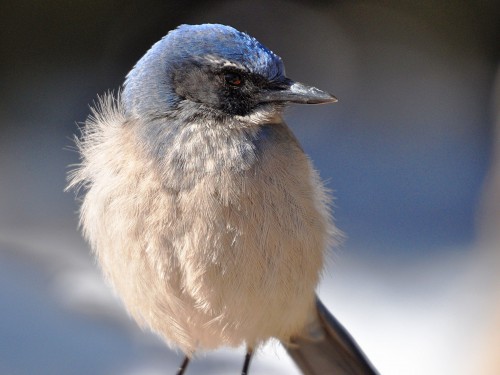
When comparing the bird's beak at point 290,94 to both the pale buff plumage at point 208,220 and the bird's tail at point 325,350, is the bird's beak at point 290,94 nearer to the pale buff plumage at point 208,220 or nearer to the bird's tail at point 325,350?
the pale buff plumage at point 208,220

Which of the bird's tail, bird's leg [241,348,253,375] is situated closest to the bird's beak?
the bird's tail

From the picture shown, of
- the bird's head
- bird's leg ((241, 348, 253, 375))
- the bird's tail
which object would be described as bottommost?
bird's leg ((241, 348, 253, 375))

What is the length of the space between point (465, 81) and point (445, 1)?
0.74 metres

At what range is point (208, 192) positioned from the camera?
327cm

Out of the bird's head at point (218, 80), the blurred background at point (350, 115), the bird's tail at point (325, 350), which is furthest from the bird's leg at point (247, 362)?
the blurred background at point (350, 115)

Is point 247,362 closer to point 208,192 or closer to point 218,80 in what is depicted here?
point 208,192

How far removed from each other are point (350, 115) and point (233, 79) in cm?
488

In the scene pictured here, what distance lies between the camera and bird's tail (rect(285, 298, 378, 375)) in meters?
3.96

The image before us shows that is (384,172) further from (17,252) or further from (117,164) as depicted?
(117,164)

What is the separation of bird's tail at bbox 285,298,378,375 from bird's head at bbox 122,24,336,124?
40.0 inches

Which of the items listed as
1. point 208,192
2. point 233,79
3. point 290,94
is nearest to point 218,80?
point 233,79

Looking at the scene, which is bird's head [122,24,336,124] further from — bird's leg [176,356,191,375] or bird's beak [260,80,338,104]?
bird's leg [176,356,191,375]

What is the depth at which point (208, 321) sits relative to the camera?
366cm

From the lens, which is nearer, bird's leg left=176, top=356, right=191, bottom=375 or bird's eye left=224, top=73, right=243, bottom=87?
bird's eye left=224, top=73, right=243, bottom=87
